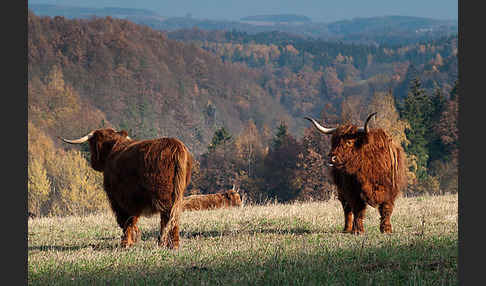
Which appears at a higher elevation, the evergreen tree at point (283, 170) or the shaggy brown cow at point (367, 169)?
the shaggy brown cow at point (367, 169)

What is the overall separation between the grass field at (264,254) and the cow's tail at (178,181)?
0.36m

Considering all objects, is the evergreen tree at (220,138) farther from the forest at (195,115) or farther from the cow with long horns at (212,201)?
the cow with long horns at (212,201)

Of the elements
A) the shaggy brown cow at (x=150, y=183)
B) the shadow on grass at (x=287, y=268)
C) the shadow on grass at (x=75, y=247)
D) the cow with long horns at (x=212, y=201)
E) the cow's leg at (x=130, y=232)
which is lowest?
the cow with long horns at (x=212, y=201)

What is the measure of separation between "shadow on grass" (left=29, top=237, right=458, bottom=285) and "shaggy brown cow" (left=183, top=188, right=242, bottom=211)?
9.69 metres

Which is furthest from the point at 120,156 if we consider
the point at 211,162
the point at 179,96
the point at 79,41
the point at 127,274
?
the point at 79,41

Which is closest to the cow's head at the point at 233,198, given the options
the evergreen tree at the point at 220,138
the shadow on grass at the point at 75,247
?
the shadow on grass at the point at 75,247

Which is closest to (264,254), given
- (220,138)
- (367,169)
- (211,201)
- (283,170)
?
(367,169)

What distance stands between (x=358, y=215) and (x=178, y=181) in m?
2.71

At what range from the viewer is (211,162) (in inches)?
3041

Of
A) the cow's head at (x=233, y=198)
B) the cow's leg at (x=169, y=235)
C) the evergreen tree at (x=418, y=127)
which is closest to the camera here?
the cow's leg at (x=169, y=235)

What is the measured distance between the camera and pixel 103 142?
1004 cm

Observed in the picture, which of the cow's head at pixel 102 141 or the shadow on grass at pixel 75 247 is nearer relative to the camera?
the shadow on grass at pixel 75 247

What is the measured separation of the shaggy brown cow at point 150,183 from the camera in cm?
814

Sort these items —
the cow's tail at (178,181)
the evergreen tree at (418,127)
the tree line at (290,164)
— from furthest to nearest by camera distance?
the evergreen tree at (418,127) < the tree line at (290,164) < the cow's tail at (178,181)
